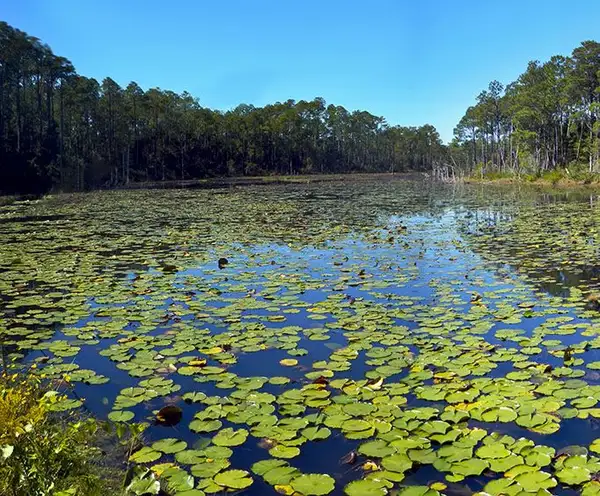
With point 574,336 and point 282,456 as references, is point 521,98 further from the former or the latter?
point 282,456

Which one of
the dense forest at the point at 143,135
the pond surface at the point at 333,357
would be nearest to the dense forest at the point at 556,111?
the pond surface at the point at 333,357

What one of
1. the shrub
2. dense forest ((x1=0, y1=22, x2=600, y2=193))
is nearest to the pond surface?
the shrub

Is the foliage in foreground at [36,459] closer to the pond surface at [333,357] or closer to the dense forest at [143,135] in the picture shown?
the pond surface at [333,357]

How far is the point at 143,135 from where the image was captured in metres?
69.0

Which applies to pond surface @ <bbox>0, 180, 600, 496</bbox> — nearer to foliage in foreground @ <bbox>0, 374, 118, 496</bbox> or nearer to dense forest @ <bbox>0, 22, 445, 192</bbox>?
foliage in foreground @ <bbox>0, 374, 118, 496</bbox>

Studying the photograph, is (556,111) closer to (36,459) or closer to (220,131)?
(220,131)

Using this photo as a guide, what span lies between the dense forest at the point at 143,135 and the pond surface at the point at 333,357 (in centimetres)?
2858

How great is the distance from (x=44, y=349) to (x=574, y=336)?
18.0ft

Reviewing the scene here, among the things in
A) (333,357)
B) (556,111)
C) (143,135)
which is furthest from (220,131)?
(333,357)

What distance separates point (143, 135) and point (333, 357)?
230ft

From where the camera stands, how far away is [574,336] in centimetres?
518

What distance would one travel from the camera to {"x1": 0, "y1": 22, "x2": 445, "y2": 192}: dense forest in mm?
38188

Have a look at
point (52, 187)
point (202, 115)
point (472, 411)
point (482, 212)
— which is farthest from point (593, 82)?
point (202, 115)

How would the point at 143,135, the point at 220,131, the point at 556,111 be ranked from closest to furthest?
1. the point at 556,111
2. the point at 143,135
3. the point at 220,131
